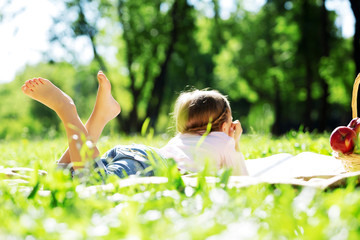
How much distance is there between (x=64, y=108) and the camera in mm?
2701

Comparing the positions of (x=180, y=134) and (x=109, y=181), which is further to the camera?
(x=180, y=134)

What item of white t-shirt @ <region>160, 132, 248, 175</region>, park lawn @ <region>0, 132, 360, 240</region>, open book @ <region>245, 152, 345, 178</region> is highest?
park lawn @ <region>0, 132, 360, 240</region>

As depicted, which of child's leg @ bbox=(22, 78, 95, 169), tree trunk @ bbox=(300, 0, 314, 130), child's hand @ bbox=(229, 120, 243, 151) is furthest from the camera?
tree trunk @ bbox=(300, 0, 314, 130)

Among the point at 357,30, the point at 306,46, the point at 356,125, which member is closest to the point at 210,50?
→ the point at 306,46

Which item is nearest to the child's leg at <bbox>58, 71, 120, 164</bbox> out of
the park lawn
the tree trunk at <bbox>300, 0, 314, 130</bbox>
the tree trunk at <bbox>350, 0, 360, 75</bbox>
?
the park lawn

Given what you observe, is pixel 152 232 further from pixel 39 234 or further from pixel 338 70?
pixel 338 70

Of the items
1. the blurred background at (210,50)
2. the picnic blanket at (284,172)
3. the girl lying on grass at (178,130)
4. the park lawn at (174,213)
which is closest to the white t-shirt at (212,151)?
the girl lying on grass at (178,130)

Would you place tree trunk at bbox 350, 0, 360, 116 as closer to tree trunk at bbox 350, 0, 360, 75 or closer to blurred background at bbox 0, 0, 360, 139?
tree trunk at bbox 350, 0, 360, 75

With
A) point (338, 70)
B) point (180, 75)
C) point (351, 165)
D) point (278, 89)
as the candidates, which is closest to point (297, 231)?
point (351, 165)

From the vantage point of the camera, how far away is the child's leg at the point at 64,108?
2.38 m

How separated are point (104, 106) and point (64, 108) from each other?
49cm

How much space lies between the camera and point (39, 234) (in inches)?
41.8

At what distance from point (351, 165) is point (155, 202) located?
1573mm

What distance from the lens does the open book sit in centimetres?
285
